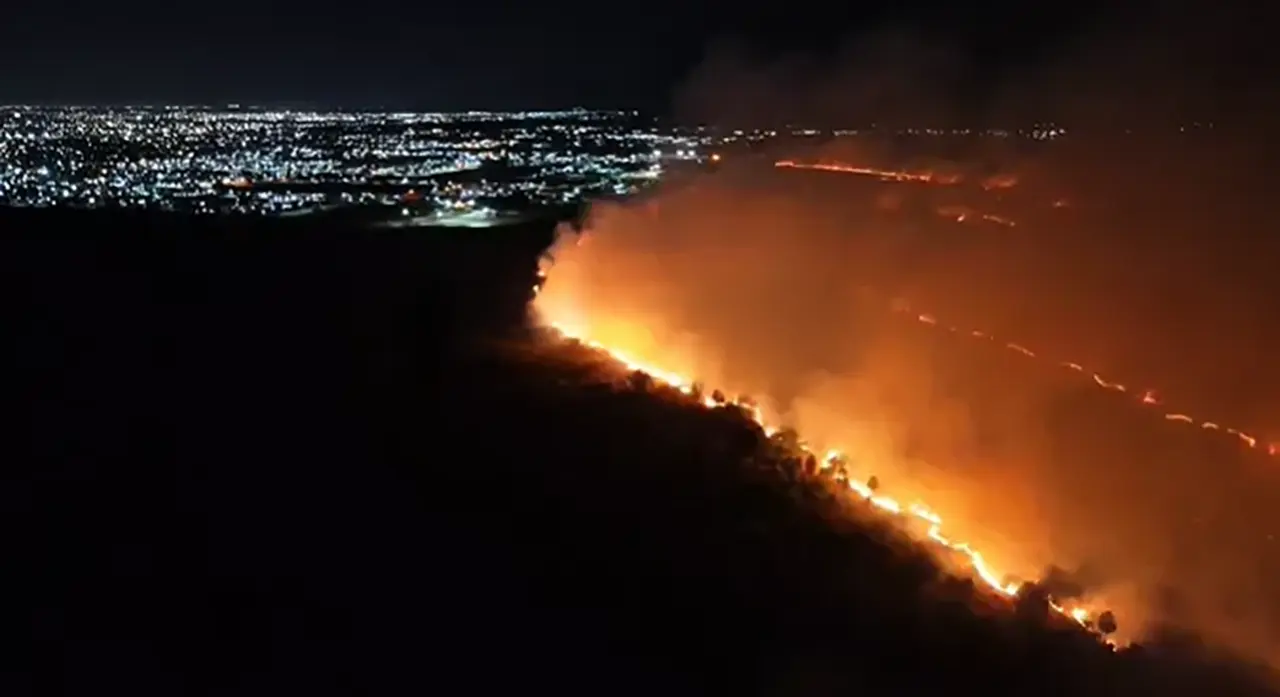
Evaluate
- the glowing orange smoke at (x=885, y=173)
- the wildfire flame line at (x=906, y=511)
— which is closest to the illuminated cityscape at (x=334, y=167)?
the glowing orange smoke at (x=885, y=173)

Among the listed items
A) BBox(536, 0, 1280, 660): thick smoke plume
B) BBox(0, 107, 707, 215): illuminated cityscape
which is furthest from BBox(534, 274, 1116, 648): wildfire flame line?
BBox(0, 107, 707, 215): illuminated cityscape

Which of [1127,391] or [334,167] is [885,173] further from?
[334,167]

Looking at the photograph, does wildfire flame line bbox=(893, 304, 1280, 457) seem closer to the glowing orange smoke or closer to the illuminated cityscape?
the glowing orange smoke

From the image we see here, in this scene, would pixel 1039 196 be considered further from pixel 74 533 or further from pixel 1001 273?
pixel 74 533

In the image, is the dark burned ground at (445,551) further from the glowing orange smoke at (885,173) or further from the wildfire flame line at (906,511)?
the glowing orange smoke at (885,173)

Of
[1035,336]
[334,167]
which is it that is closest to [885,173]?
[1035,336]
